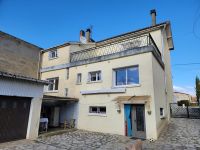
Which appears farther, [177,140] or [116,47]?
[116,47]

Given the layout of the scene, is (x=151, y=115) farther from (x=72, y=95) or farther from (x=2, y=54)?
(x=2, y=54)

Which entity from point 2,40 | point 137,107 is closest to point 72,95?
point 137,107

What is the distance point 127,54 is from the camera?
12.1 m

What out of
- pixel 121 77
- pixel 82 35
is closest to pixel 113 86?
pixel 121 77

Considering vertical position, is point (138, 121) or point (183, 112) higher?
point (183, 112)

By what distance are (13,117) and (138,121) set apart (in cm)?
797

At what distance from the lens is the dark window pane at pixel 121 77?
12.2 m

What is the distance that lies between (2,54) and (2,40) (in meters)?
1.44

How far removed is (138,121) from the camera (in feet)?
35.4

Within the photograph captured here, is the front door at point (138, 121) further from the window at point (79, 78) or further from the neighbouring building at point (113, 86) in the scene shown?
the window at point (79, 78)

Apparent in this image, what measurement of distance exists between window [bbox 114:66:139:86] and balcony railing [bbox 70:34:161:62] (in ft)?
5.91

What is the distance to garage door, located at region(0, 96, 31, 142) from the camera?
8.51 m

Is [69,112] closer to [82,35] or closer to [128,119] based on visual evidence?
[128,119]

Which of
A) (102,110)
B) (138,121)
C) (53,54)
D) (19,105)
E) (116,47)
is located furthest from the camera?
(53,54)
